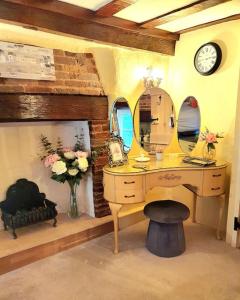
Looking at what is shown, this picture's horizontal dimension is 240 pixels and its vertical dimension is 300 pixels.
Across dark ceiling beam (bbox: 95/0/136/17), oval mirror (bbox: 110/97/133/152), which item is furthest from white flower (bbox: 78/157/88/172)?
dark ceiling beam (bbox: 95/0/136/17)

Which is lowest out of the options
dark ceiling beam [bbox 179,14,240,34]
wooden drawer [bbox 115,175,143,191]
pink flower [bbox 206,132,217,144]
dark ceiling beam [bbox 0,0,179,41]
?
wooden drawer [bbox 115,175,143,191]

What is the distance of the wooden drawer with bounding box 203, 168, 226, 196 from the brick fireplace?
1.11 meters

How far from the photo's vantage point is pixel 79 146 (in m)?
3.04

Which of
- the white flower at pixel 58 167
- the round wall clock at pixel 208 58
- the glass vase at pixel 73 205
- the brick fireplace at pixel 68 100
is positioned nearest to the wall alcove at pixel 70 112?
the brick fireplace at pixel 68 100

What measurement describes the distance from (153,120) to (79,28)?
1.29m

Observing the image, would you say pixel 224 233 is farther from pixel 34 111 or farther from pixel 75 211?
pixel 34 111

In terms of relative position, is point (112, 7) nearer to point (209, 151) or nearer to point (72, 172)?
point (72, 172)

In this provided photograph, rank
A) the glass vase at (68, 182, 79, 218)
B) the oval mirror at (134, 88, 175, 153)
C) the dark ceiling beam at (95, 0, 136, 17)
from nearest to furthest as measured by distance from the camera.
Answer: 1. the dark ceiling beam at (95, 0, 136, 17)
2. the glass vase at (68, 182, 79, 218)
3. the oval mirror at (134, 88, 175, 153)

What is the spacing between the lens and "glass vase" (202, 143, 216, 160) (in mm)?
2805

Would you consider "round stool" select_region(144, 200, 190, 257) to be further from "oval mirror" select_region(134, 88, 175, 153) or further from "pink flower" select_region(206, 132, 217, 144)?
"oval mirror" select_region(134, 88, 175, 153)

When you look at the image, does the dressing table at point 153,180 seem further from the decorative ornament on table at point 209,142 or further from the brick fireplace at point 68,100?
the brick fireplace at point 68,100

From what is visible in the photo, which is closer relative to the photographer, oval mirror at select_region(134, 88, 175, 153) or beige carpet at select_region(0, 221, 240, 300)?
beige carpet at select_region(0, 221, 240, 300)

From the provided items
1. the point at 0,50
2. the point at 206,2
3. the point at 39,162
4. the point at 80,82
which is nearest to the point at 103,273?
the point at 39,162

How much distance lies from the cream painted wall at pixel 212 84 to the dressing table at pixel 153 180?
0.36 metres
